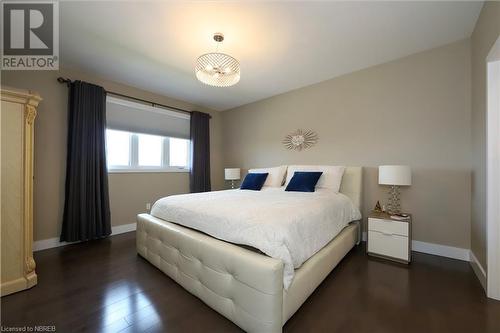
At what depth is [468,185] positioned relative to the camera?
2.28 metres

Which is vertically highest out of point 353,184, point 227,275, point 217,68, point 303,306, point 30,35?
point 30,35

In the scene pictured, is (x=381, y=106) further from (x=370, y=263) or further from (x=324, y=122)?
(x=370, y=263)

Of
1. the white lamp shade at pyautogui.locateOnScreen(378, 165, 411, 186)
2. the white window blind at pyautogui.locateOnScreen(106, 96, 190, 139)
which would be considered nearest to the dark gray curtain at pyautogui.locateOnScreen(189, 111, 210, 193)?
the white window blind at pyautogui.locateOnScreen(106, 96, 190, 139)

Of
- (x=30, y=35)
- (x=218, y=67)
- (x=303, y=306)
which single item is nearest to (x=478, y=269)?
(x=303, y=306)

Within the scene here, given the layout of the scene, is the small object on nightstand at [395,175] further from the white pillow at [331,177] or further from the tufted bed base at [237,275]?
the tufted bed base at [237,275]

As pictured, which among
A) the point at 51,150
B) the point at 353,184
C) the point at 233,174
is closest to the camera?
the point at 51,150

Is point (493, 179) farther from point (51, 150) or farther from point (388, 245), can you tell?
point (51, 150)

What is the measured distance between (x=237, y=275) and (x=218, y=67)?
1789 mm

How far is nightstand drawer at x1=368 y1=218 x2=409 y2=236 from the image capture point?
2.27m

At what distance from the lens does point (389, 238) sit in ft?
7.70

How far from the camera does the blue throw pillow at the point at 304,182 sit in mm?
2828

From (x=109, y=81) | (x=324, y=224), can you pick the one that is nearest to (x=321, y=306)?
(x=324, y=224)

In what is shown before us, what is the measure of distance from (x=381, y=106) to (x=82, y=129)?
4150 millimetres

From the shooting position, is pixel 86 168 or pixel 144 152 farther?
pixel 144 152
